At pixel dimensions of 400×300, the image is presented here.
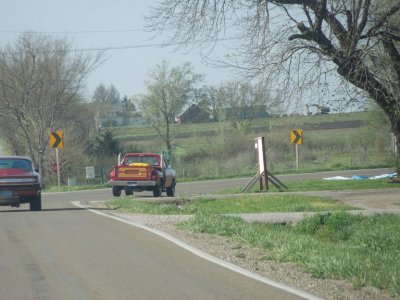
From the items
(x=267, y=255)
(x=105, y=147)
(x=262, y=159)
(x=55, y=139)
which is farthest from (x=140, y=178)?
(x=105, y=147)

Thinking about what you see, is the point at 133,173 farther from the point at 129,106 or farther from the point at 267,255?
the point at 129,106

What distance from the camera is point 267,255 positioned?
12.2 metres

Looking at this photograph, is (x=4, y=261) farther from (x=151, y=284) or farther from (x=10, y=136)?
(x=10, y=136)

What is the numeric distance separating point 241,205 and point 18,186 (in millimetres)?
6986

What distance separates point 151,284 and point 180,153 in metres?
51.4

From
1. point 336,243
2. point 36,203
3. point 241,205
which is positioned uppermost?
point 36,203

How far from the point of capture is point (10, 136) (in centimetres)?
5594

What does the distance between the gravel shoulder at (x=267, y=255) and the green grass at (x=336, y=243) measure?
17 cm

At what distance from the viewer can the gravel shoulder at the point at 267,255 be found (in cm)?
933

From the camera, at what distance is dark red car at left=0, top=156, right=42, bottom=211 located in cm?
2358

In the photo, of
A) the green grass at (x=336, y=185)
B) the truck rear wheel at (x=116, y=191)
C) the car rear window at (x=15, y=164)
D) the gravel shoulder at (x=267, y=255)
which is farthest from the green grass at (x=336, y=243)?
the truck rear wheel at (x=116, y=191)

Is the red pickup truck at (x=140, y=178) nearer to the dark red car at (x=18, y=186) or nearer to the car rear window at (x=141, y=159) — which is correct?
the car rear window at (x=141, y=159)

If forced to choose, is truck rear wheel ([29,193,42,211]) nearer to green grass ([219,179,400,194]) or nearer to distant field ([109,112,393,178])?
green grass ([219,179,400,194])

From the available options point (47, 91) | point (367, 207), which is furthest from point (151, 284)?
point (47, 91)
